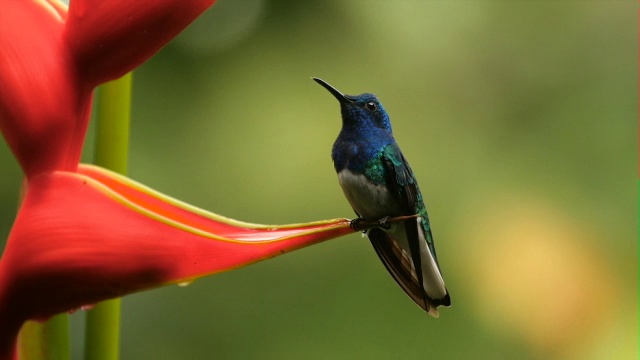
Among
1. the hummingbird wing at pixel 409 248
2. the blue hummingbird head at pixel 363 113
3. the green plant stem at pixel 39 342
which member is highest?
the blue hummingbird head at pixel 363 113

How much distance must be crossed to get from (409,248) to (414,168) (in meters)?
0.62

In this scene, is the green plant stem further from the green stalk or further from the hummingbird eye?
the hummingbird eye

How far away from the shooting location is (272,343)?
4.02 feet

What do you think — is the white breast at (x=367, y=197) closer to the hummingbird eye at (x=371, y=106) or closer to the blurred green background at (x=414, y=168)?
the hummingbird eye at (x=371, y=106)

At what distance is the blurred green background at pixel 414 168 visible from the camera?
49.3 inches

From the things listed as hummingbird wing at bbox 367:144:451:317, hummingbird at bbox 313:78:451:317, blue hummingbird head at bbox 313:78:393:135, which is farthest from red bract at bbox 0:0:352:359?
blue hummingbird head at bbox 313:78:393:135

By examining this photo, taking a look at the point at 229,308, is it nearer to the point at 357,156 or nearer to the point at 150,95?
the point at 150,95

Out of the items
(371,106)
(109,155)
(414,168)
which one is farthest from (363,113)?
(109,155)

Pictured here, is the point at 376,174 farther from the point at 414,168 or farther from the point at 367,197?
the point at 414,168

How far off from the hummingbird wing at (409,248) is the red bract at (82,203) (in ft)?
0.84

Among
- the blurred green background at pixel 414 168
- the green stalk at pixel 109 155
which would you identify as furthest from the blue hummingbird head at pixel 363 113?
the green stalk at pixel 109 155

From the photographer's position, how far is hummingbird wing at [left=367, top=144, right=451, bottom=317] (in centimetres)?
59

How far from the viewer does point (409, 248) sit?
658 mm

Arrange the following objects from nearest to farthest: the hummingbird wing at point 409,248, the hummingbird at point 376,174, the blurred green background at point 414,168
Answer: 1. the hummingbird wing at point 409,248
2. the hummingbird at point 376,174
3. the blurred green background at point 414,168
